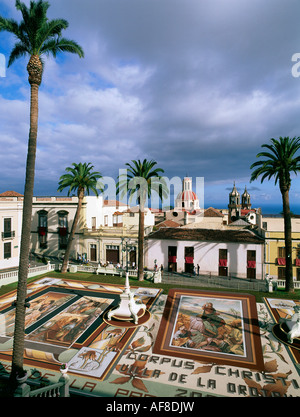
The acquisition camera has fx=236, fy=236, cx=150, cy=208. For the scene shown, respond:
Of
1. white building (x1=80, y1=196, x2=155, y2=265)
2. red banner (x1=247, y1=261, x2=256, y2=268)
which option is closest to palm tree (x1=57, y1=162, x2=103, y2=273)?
white building (x1=80, y1=196, x2=155, y2=265)

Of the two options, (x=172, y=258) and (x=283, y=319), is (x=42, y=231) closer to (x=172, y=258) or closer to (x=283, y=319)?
(x=172, y=258)

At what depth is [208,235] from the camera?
31.0 meters

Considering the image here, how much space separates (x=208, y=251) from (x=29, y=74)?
26.1 meters

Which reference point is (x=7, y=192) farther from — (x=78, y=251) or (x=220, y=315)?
(x=220, y=315)

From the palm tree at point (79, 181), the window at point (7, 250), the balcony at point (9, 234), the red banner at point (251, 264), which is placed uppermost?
the palm tree at point (79, 181)

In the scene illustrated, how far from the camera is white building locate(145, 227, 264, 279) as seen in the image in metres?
29.1

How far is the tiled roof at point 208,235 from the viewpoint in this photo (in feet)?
96.9

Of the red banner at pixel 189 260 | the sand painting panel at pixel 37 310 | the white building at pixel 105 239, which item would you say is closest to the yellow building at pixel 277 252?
the red banner at pixel 189 260

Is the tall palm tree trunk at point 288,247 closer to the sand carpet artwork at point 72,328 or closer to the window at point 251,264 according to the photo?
the window at point 251,264

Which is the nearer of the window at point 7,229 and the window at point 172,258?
the window at point 172,258

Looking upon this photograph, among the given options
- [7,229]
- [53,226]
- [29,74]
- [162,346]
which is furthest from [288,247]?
[7,229]

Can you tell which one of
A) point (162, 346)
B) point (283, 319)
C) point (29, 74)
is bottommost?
point (162, 346)

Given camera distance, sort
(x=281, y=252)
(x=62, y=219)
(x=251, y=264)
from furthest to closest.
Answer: (x=62, y=219) → (x=251, y=264) → (x=281, y=252)
